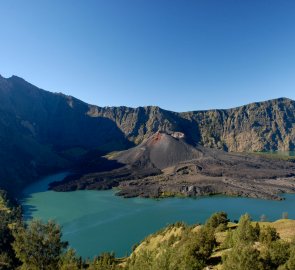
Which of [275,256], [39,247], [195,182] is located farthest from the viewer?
[195,182]

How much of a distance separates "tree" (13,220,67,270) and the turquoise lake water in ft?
110

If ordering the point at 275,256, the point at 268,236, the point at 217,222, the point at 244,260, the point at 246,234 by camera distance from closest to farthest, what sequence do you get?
the point at 244,260, the point at 275,256, the point at 268,236, the point at 246,234, the point at 217,222

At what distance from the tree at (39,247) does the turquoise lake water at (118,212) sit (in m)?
33.5

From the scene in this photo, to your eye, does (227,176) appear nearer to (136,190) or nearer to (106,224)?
(136,190)

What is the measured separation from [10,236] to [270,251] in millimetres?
67997

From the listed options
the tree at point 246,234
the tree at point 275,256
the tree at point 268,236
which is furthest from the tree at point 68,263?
the tree at point 275,256

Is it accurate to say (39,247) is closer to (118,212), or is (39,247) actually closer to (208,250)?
(208,250)

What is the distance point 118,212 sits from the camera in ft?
414

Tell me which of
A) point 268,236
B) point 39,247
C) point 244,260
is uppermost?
point 244,260

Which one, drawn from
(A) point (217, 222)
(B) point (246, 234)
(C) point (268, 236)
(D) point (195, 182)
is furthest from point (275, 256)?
(D) point (195, 182)

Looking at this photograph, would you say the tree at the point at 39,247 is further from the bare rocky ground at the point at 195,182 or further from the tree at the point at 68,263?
the bare rocky ground at the point at 195,182

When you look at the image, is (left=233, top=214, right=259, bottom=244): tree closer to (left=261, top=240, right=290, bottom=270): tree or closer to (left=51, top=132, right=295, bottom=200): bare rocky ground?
(left=261, top=240, right=290, bottom=270): tree

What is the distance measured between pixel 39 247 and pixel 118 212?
254 ft

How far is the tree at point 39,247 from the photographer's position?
163 feet
